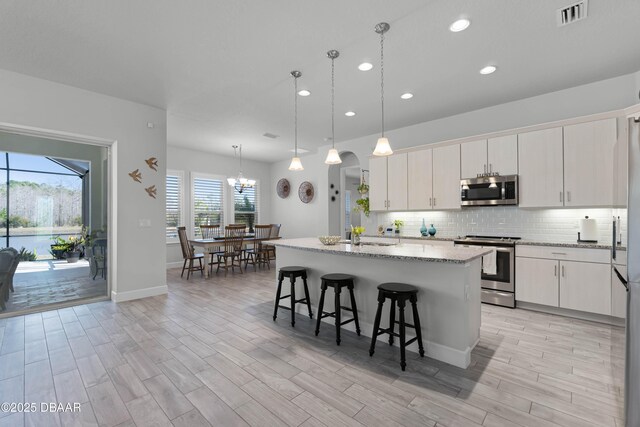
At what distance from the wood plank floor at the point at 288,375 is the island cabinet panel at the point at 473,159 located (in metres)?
2.16

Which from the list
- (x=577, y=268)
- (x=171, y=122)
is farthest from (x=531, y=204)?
(x=171, y=122)

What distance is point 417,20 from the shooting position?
2650 millimetres

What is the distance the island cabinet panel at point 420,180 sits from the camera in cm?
507

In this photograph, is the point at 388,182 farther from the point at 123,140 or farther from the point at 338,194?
the point at 123,140

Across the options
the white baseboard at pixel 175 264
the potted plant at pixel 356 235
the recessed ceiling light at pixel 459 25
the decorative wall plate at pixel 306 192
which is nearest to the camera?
the recessed ceiling light at pixel 459 25

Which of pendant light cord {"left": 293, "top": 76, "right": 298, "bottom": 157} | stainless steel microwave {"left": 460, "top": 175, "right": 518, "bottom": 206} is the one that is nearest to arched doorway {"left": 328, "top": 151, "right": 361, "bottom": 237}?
pendant light cord {"left": 293, "top": 76, "right": 298, "bottom": 157}

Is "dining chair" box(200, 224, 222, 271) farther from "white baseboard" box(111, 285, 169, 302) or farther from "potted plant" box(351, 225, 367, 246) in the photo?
"potted plant" box(351, 225, 367, 246)

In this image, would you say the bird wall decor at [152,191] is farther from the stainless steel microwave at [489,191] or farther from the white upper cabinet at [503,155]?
the white upper cabinet at [503,155]

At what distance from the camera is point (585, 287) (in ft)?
11.6

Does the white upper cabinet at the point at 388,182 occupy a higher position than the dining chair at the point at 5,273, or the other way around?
the white upper cabinet at the point at 388,182

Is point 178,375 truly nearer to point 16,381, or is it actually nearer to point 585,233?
point 16,381

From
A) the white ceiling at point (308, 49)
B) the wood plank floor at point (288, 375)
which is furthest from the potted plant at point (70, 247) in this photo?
the white ceiling at point (308, 49)

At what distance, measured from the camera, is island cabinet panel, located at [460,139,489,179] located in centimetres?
449

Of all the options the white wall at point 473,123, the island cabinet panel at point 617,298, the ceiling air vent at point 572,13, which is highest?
the ceiling air vent at point 572,13
